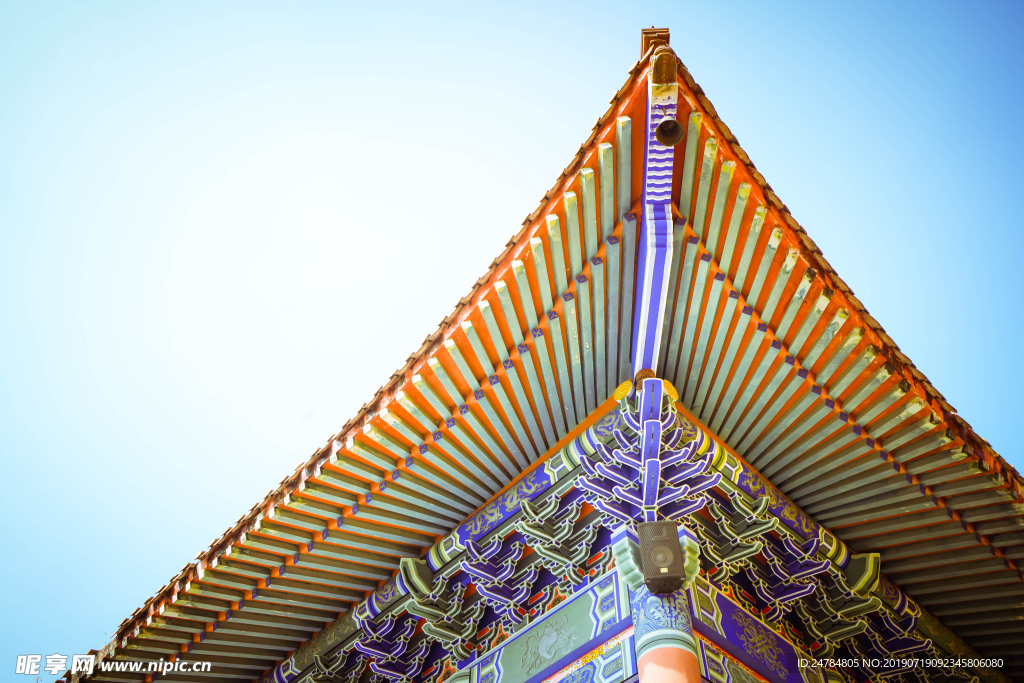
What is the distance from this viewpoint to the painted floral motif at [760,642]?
570 centimetres

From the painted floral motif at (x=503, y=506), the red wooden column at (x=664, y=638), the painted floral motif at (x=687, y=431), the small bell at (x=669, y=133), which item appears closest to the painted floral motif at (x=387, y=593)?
the painted floral motif at (x=503, y=506)

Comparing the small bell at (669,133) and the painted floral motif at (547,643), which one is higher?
the small bell at (669,133)

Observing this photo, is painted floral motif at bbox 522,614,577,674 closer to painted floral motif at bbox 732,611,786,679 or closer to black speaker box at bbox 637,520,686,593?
black speaker box at bbox 637,520,686,593

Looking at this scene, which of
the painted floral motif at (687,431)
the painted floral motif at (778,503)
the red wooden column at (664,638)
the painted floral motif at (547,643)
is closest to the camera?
the red wooden column at (664,638)

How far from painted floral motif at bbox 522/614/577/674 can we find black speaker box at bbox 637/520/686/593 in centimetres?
95

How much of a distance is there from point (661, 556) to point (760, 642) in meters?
1.51

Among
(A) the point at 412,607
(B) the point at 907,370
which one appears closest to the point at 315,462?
(A) the point at 412,607

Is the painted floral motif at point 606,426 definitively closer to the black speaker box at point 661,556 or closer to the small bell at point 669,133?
the black speaker box at point 661,556

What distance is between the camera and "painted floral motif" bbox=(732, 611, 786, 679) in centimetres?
570

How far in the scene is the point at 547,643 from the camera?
19.1ft

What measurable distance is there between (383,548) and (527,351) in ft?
8.85

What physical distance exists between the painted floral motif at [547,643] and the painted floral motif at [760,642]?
1354 mm

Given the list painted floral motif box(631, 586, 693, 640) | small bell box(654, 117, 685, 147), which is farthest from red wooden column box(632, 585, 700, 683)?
small bell box(654, 117, 685, 147)

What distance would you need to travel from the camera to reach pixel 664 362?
6133 millimetres
